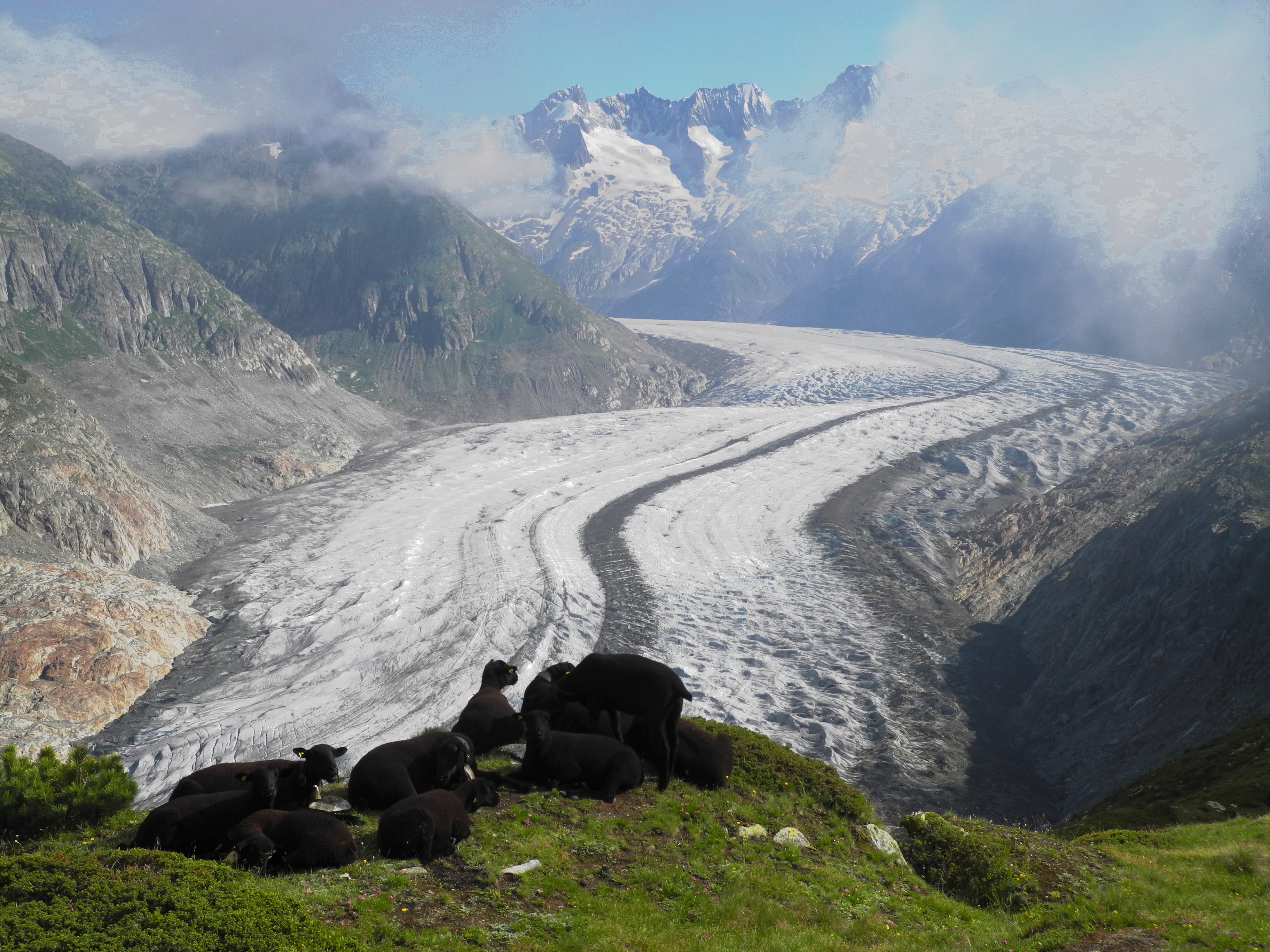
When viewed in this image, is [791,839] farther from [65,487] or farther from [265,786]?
[65,487]

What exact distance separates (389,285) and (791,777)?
277 feet

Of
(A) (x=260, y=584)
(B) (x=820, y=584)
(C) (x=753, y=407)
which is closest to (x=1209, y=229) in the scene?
(C) (x=753, y=407)

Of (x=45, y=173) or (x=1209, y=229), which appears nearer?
(x=45, y=173)

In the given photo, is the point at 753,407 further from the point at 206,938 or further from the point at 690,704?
the point at 206,938

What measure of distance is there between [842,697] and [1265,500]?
17.2m

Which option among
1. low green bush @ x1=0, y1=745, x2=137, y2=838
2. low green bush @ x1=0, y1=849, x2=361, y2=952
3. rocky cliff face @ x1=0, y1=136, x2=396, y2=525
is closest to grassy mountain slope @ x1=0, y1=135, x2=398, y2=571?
rocky cliff face @ x1=0, y1=136, x2=396, y2=525

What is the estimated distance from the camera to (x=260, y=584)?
113 feet

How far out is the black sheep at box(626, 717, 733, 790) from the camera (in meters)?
12.0

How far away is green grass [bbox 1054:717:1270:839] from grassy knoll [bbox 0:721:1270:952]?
3.97ft

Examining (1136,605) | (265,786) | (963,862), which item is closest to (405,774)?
(265,786)

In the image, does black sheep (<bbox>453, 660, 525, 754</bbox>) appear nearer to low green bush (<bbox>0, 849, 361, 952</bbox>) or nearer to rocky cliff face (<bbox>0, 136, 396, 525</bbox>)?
low green bush (<bbox>0, 849, 361, 952</bbox>)

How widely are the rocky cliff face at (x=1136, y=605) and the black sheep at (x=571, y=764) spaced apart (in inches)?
669

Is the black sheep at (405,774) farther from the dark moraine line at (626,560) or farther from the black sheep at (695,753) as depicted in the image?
the dark moraine line at (626,560)

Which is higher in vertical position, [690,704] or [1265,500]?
[1265,500]
